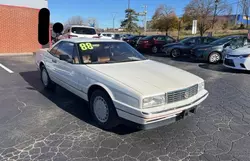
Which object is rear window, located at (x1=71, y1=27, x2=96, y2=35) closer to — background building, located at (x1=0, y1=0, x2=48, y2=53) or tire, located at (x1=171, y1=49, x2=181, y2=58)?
background building, located at (x1=0, y1=0, x2=48, y2=53)

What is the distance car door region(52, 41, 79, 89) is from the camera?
13.3 feet

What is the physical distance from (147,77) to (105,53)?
4.14ft

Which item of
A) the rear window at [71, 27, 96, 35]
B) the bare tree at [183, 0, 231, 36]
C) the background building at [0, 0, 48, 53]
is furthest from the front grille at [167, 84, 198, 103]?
the bare tree at [183, 0, 231, 36]

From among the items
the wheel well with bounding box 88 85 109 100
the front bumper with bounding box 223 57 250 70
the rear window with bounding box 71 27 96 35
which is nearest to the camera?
the wheel well with bounding box 88 85 109 100

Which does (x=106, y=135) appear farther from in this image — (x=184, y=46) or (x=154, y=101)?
(x=184, y=46)

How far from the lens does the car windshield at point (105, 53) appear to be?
4090 millimetres

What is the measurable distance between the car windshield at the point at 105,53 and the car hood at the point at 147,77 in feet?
0.77

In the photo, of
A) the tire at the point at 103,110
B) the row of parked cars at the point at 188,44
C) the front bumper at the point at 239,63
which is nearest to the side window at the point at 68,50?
the tire at the point at 103,110

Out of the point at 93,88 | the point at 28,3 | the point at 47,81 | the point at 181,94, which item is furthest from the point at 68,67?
the point at 28,3

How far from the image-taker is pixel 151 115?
2826 mm

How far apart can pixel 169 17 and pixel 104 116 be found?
105ft

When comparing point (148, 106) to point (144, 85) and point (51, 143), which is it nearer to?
point (144, 85)

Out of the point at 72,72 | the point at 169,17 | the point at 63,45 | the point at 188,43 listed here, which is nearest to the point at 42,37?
the point at 188,43

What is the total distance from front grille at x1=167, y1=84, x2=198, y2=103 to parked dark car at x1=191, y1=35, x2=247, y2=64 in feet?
25.6
